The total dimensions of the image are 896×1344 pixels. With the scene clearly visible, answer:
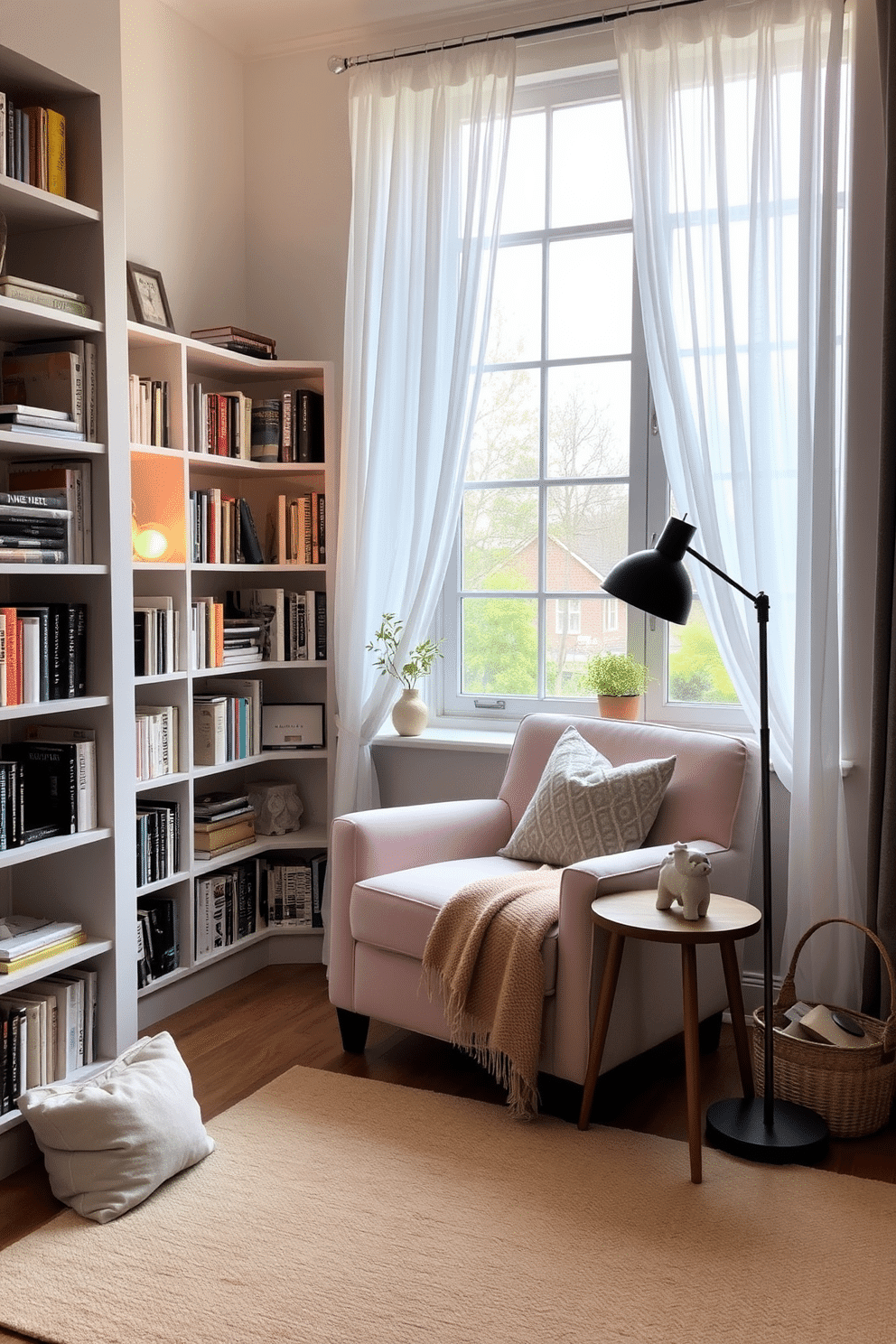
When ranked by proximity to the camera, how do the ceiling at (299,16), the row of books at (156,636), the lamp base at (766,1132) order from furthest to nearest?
the ceiling at (299,16), the row of books at (156,636), the lamp base at (766,1132)

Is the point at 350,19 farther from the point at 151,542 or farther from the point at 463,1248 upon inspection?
the point at 463,1248

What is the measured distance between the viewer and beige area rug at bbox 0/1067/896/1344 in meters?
1.92

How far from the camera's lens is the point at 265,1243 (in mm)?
2143

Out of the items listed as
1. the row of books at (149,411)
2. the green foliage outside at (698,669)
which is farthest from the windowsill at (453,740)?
the row of books at (149,411)

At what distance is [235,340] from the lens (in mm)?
3566

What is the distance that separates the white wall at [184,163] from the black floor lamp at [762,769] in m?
1.93

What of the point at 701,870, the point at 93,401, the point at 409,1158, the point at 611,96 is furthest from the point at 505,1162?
the point at 611,96

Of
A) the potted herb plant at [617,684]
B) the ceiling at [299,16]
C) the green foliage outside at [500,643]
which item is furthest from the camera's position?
Answer: the green foliage outside at [500,643]

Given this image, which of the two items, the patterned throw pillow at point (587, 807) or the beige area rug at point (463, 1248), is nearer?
the beige area rug at point (463, 1248)

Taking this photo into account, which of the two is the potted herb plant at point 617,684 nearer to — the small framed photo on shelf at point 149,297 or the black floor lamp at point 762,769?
the black floor lamp at point 762,769

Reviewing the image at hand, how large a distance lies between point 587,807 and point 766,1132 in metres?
0.86

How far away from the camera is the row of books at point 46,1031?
2.45 metres

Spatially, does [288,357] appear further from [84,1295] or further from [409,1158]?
[84,1295]

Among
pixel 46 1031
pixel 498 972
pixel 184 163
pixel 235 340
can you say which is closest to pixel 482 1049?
pixel 498 972
